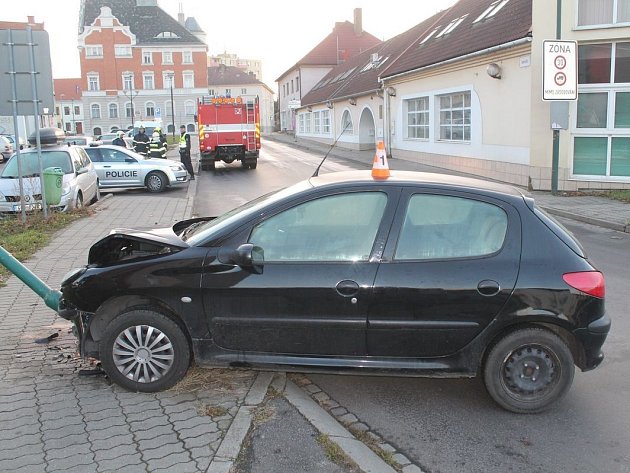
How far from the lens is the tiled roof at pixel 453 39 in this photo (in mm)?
17469

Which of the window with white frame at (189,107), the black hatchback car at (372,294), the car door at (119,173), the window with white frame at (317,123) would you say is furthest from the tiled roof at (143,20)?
the black hatchback car at (372,294)

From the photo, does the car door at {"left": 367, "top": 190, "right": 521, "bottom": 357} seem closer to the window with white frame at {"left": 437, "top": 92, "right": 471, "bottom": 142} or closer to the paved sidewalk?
the paved sidewalk

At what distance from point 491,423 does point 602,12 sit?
546 inches

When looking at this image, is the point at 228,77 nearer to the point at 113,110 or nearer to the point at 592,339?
the point at 113,110

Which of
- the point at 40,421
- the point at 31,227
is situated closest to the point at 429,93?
the point at 31,227

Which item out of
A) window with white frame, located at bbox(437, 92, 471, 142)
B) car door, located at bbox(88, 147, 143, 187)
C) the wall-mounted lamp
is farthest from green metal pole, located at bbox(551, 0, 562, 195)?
car door, located at bbox(88, 147, 143, 187)

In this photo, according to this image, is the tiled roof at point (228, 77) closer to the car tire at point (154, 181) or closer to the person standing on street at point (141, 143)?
the person standing on street at point (141, 143)

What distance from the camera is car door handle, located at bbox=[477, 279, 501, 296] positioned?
12.7 feet

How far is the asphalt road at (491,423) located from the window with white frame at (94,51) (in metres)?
88.7

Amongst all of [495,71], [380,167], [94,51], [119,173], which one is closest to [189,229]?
[380,167]

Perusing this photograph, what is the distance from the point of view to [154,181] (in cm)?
1822

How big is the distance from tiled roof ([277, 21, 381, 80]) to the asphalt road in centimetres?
5853

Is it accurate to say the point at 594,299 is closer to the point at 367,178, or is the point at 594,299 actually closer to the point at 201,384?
the point at 367,178

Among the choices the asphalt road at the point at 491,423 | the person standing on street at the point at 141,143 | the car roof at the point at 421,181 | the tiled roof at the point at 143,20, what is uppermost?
the tiled roof at the point at 143,20
